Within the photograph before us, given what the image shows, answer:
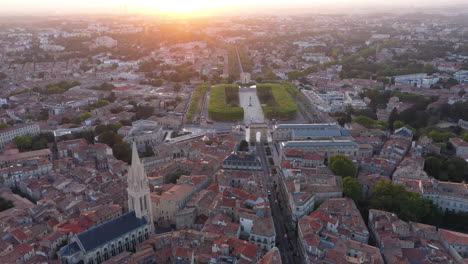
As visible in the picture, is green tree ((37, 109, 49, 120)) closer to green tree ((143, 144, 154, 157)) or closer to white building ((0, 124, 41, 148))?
white building ((0, 124, 41, 148))

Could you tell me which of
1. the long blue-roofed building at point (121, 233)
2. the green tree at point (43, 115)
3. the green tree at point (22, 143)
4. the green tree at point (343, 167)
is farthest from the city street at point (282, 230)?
the green tree at point (43, 115)

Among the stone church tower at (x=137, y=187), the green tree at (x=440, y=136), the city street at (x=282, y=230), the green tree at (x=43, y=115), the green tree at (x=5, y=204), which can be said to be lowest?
the city street at (x=282, y=230)

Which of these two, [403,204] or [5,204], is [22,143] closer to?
[5,204]

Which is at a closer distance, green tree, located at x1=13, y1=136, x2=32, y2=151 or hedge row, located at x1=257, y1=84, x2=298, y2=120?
green tree, located at x1=13, y1=136, x2=32, y2=151

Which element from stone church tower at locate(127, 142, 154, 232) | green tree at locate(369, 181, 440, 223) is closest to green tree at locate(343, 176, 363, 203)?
green tree at locate(369, 181, 440, 223)

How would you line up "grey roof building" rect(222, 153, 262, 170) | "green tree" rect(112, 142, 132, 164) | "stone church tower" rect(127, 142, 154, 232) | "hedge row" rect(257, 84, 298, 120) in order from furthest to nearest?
1. "hedge row" rect(257, 84, 298, 120)
2. "green tree" rect(112, 142, 132, 164)
3. "grey roof building" rect(222, 153, 262, 170)
4. "stone church tower" rect(127, 142, 154, 232)

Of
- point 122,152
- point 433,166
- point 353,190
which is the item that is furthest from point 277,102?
point 353,190

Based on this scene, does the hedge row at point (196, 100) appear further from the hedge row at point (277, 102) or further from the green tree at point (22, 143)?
the green tree at point (22, 143)
